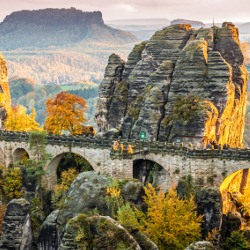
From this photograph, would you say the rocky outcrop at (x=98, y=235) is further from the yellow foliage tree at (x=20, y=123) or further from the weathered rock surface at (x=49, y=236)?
the yellow foliage tree at (x=20, y=123)

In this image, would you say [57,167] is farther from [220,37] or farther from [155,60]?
[220,37]

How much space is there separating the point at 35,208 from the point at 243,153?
23.1 m

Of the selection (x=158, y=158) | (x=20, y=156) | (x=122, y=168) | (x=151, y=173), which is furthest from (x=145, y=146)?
(x=20, y=156)

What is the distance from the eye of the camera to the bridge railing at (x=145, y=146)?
181ft

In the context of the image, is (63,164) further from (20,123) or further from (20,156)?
(20,123)

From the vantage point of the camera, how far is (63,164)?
67438 mm

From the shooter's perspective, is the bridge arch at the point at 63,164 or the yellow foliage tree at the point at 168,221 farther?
the bridge arch at the point at 63,164

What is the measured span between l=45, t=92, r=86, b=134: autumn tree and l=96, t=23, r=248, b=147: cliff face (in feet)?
9.76

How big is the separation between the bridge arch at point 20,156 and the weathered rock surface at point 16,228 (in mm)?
18138

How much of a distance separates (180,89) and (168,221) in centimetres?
1967

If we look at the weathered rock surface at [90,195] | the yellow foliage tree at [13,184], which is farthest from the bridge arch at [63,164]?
the weathered rock surface at [90,195]

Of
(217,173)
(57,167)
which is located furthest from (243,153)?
(57,167)

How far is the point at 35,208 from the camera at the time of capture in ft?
204

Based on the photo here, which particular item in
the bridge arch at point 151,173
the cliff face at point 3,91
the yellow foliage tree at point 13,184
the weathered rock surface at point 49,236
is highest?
the cliff face at point 3,91
